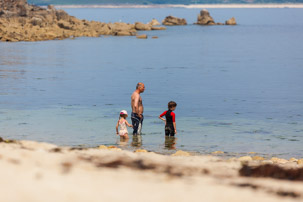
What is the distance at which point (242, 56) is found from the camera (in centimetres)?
6456

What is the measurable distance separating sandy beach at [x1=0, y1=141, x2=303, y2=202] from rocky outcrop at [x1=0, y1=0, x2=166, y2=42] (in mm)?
70132

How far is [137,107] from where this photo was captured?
17.6 m

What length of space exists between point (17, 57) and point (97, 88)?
2272 cm

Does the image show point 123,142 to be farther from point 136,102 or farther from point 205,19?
point 205,19

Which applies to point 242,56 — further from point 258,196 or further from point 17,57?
point 258,196

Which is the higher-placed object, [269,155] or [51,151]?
[51,151]

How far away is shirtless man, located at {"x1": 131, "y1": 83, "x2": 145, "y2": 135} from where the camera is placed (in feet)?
56.4

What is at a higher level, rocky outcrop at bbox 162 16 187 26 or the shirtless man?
rocky outcrop at bbox 162 16 187 26

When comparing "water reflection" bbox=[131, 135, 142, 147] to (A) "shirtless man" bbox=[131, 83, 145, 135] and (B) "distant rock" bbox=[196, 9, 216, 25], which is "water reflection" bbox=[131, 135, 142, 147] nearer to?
(A) "shirtless man" bbox=[131, 83, 145, 135]

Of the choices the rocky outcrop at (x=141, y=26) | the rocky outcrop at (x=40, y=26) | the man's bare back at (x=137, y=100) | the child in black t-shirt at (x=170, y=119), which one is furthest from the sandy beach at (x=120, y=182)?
the rocky outcrop at (x=141, y=26)

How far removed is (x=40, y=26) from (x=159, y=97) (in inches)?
2505

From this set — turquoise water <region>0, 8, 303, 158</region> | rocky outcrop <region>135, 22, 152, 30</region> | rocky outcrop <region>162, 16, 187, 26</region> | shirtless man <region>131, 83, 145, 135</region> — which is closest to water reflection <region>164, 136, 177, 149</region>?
turquoise water <region>0, 8, 303, 158</region>

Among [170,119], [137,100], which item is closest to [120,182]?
[137,100]

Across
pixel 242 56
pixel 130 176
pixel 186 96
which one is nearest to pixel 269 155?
pixel 130 176
